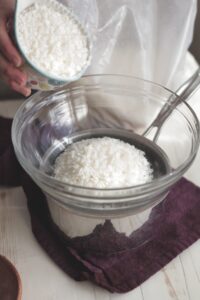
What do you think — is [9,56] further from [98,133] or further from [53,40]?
[98,133]

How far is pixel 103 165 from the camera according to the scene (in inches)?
21.4

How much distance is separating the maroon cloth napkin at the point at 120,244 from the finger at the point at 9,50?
212mm

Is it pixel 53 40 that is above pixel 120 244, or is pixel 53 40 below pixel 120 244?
above

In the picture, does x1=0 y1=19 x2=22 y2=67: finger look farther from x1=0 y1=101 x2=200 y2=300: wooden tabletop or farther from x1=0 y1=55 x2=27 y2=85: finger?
x1=0 y1=101 x2=200 y2=300: wooden tabletop

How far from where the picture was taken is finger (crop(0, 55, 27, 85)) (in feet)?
1.63

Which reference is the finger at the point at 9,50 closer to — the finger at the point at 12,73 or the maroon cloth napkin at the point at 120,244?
the finger at the point at 12,73

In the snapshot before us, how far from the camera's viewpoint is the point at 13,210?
2.03ft

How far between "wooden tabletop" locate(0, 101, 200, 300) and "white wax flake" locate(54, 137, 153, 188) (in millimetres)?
96

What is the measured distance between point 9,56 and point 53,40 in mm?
67

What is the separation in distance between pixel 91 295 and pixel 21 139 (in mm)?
211

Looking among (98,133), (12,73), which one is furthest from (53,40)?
(98,133)

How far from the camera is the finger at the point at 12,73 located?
496 mm

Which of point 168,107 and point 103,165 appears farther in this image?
point 168,107

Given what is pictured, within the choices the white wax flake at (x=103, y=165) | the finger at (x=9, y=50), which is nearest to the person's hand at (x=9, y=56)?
the finger at (x=9, y=50)
